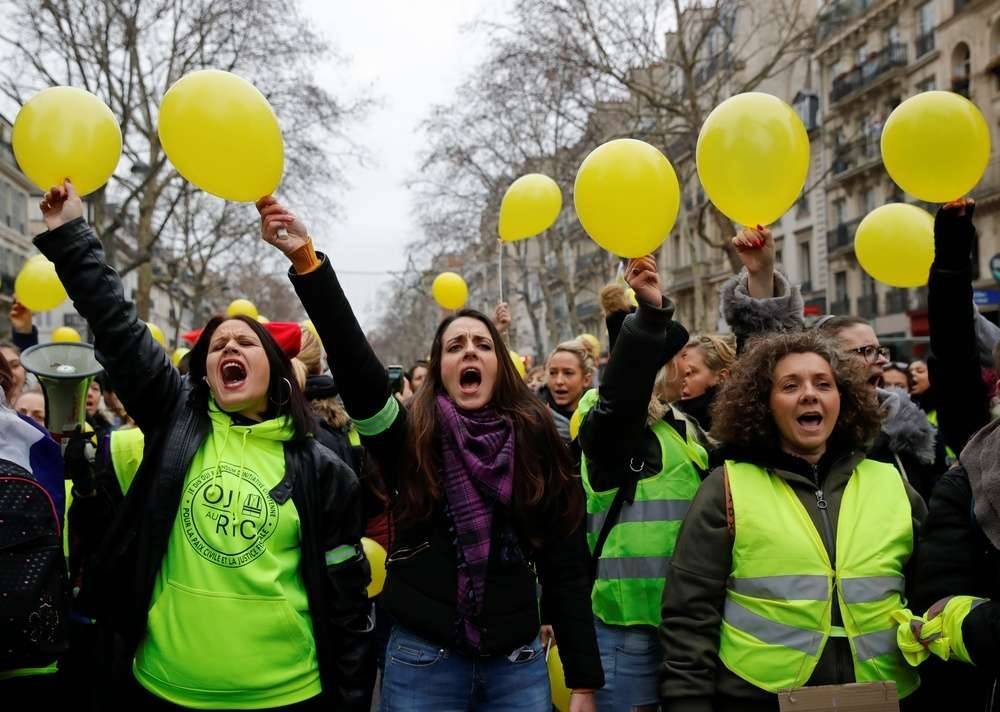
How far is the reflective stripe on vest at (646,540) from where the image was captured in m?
3.01

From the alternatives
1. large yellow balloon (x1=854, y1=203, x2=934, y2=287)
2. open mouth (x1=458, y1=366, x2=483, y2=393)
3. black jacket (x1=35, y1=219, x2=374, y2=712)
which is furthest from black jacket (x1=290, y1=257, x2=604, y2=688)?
large yellow balloon (x1=854, y1=203, x2=934, y2=287)

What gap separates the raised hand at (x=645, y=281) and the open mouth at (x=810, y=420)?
0.50 meters

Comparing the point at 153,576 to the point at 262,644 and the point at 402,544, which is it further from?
the point at 402,544

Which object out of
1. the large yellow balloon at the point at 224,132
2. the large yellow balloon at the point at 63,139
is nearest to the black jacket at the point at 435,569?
the large yellow balloon at the point at 224,132

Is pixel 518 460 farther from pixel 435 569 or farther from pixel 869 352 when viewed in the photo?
pixel 869 352

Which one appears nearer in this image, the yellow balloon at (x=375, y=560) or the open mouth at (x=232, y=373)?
the open mouth at (x=232, y=373)

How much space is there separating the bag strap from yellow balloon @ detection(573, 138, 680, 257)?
745mm

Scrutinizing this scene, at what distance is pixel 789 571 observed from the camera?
2363 millimetres

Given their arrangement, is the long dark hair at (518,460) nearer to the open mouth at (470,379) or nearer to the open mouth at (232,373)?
the open mouth at (470,379)

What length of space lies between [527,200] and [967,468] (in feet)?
12.1

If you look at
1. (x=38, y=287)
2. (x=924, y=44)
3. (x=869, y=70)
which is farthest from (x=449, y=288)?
(x=869, y=70)

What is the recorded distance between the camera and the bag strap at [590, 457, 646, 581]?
3.08 m

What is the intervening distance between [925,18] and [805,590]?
1158 inches

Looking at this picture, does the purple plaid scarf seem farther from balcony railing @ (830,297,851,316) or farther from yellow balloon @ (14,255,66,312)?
balcony railing @ (830,297,851,316)
